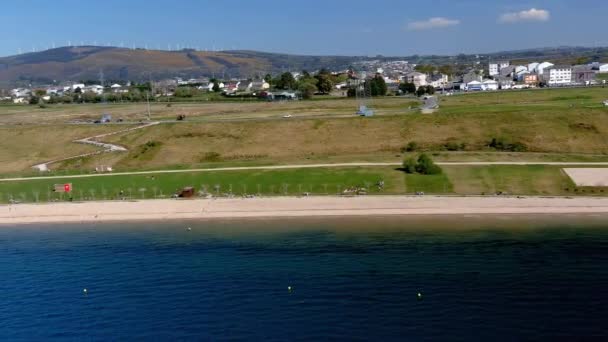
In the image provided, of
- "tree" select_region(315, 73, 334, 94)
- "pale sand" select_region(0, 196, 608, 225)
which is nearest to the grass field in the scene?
"pale sand" select_region(0, 196, 608, 225)

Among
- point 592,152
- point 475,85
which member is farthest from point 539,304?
point 475,85

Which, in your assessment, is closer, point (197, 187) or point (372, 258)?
point (372, 258)

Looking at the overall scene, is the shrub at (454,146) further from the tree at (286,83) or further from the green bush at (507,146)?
the tree at (286,83)

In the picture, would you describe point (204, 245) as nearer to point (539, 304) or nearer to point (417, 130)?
point (539, 304)

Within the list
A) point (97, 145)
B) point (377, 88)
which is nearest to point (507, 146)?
point (97, 145)

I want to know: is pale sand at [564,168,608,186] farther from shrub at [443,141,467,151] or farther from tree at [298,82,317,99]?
tree at [298,82,317,99]
